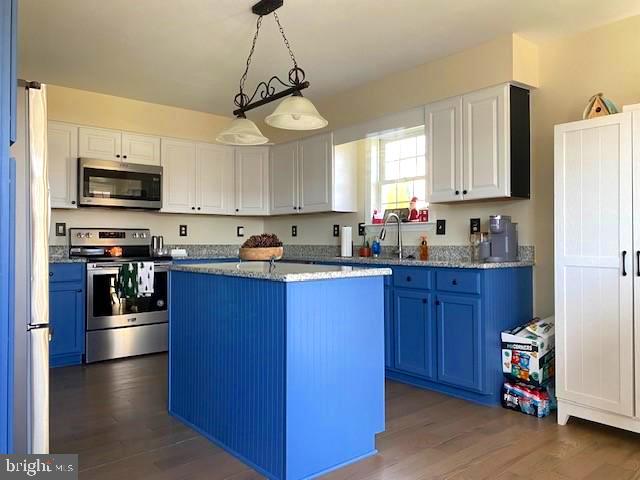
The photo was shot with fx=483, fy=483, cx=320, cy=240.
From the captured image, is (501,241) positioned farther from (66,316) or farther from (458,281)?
(66,316)

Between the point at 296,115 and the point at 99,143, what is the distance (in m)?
2.91

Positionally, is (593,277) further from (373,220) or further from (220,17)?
(220,17)

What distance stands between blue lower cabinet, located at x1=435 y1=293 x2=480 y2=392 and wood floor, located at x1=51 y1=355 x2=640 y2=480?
0.16 metres

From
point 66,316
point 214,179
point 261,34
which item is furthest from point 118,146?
point 261,34

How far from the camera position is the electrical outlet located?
370 cm

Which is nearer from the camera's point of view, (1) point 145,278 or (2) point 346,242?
(1) point 145,278

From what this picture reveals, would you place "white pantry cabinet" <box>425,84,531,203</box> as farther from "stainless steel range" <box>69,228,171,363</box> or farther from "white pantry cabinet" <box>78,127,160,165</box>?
"white pantry cabinet" <box>78,127,160,165</box>

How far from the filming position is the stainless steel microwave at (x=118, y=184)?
4.46m

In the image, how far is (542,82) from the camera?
344 centimetres

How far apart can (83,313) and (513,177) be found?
12.0ft

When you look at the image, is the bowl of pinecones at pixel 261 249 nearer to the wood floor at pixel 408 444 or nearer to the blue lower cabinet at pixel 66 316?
the wood floor at pixel 408 444

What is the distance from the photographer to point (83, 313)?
13.8 feet

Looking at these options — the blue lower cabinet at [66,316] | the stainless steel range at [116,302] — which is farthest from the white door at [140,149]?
the blue lower cabinet at [66,316]

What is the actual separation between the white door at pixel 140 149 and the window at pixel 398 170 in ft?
7.26
